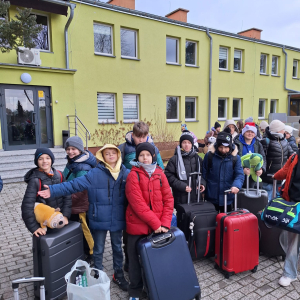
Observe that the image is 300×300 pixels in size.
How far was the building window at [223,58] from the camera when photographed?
15.4 metres

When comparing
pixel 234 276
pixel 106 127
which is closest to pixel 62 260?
pixel 234 276

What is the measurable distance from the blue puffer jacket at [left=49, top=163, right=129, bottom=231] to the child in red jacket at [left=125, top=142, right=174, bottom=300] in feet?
0.48

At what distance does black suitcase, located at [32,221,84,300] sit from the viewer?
7.97 ft

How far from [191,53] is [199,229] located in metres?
13.1

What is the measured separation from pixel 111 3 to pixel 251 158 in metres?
11.4

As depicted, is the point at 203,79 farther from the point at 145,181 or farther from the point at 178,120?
the point at 145,181

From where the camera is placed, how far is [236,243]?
2943 millimetres

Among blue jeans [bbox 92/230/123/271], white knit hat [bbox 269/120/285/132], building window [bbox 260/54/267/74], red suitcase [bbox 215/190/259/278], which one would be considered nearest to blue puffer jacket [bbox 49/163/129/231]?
blue jeans [bbox 92/230/123/271]

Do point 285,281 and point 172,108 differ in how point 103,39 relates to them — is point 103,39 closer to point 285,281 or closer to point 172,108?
point 172,108

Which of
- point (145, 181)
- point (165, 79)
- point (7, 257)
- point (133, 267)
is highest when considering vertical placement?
point (165, 79)

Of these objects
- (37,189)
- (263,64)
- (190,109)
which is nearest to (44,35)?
(190,109)

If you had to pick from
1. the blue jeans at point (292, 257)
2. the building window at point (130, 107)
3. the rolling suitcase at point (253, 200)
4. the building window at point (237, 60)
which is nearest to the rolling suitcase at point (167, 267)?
the blue jeans at point (292, 257)

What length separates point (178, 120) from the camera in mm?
14055

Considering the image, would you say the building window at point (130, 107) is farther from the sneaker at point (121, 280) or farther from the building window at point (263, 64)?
the building window at point (263, 64)
